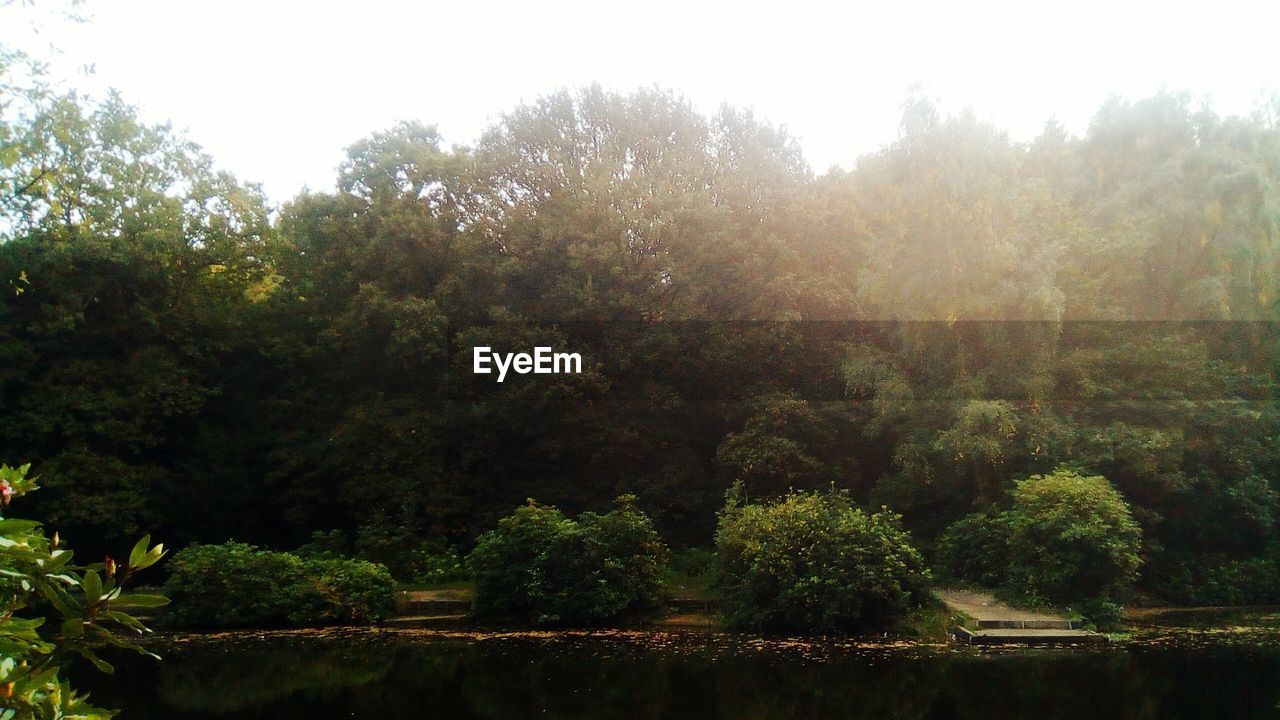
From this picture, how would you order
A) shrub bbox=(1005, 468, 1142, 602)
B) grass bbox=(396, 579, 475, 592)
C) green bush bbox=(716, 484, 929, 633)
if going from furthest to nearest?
grass bbox=(396, 579, 475, 592) → shrub bbox=(1005, 468, 1142, 602) → green bush bbox=(716, 484, 929, 633)

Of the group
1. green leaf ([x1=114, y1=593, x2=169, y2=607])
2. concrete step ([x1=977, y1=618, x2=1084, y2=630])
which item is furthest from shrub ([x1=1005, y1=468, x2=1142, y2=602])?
green leaf ([x1=114, y1=593, x2=169, y2=607])

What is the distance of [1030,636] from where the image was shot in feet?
31.3

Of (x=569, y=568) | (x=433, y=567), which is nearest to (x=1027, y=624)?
(x=569, y=568)

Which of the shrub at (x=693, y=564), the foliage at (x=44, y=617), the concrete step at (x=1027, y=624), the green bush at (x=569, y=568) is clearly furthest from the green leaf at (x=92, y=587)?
the shrub at (x=693, y=564)

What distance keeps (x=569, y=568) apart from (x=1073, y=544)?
5865mm

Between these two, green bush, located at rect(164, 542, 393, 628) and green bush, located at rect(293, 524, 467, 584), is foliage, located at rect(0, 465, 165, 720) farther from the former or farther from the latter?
green bush, located at rect(293, 524, 467, 584)

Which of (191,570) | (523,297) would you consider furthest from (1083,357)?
(191,570)

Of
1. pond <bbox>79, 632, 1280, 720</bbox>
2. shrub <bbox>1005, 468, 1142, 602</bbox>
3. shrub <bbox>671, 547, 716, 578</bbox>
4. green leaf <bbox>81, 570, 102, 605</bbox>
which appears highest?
green leaf <bbox>81, 570, 102, 605</bbox>

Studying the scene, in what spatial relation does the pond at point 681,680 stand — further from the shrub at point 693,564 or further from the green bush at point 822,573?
the shrub at point 693,564

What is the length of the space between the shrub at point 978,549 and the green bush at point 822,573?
1.59m

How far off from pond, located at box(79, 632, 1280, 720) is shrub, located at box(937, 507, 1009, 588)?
2672 mm

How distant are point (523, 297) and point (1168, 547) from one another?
37.0ft

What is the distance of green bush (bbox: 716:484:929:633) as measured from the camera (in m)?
10.2

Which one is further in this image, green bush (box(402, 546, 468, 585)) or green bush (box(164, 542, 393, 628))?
green bush (box(402, 546, 468, 585))
